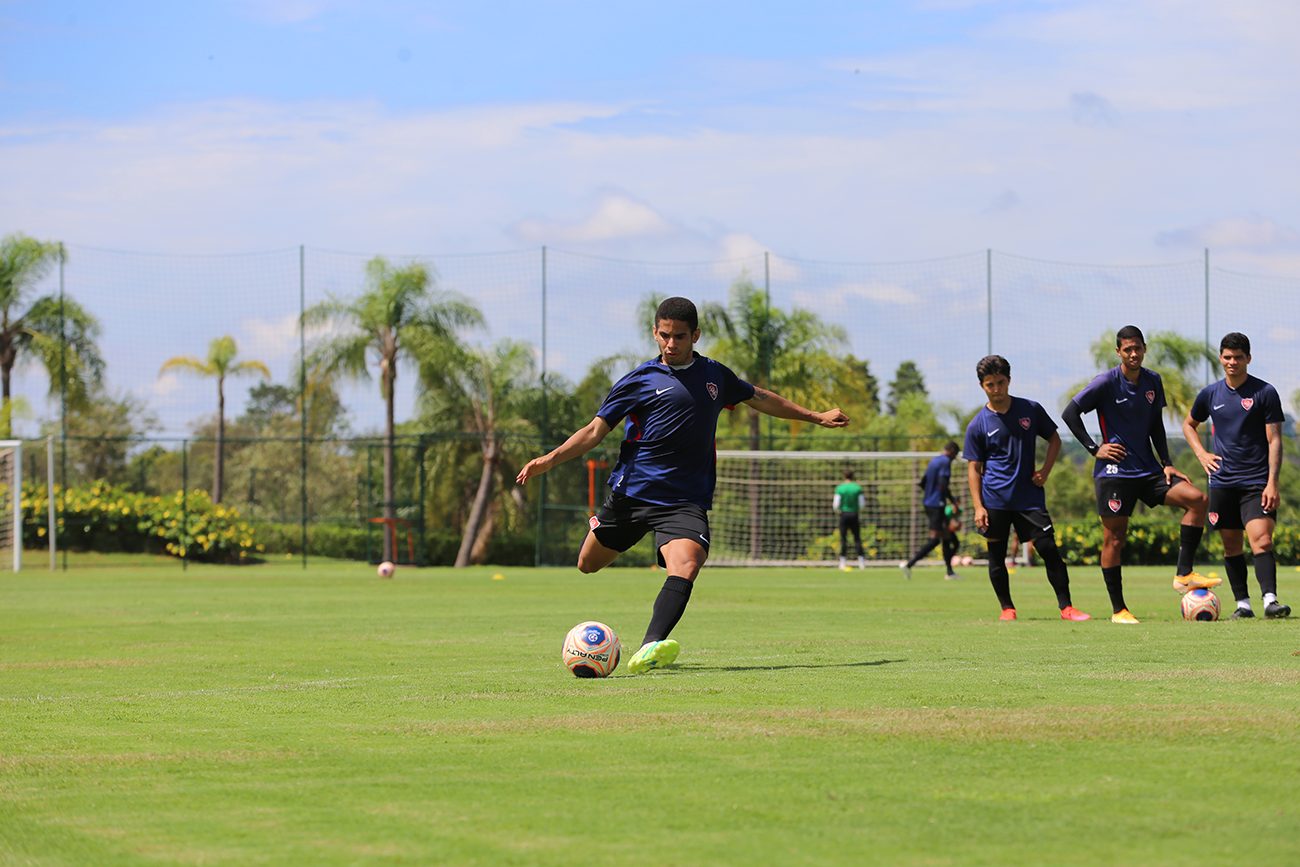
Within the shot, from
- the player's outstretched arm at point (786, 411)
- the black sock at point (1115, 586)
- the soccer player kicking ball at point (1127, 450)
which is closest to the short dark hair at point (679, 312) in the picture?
the player's outstretched arm at point (786, 411)

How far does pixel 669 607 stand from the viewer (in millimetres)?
7426

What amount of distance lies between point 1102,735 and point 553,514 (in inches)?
989

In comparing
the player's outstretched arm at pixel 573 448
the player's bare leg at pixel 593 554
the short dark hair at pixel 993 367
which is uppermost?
the short dark hair at pixel 993 367

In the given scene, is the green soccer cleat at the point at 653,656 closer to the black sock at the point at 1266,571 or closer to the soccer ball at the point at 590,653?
the soccer ball at the point at 590,653

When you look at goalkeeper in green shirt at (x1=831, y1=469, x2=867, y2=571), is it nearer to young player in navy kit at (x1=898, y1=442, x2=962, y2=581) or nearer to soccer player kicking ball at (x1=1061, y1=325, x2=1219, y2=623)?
young player in navy kit at (x1=898, y1=442, x2=962, y2=581)

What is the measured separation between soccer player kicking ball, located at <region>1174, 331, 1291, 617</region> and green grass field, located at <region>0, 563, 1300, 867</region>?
27.5 inches

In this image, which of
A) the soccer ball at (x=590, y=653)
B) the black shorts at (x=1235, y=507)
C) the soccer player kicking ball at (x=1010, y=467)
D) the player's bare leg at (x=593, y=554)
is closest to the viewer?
the soccer ball at (x=590, y=653)

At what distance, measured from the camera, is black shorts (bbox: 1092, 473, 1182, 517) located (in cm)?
1055

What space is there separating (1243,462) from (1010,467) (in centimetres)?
180

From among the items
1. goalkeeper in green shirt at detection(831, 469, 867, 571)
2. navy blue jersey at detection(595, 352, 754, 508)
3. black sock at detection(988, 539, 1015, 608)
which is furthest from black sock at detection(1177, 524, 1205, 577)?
goalkeeper in green shirt at detection(831, 469, 867, 571)

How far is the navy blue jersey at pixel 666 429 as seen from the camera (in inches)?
305

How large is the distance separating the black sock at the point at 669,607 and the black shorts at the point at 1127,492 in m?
4.64

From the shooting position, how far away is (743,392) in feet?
26.6

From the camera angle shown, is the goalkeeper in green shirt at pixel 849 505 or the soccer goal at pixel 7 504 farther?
the soccer goal at pixel 7 504
